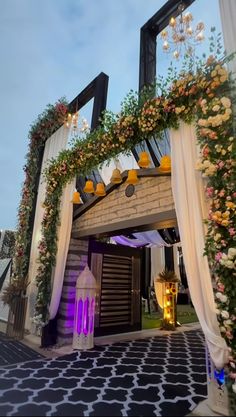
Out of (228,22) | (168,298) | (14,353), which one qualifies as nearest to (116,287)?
(168,298)

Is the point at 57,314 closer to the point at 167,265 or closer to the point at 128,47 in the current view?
the point at 167,265

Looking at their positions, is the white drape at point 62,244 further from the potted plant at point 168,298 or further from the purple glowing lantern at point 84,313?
the potted plant at point 168,298

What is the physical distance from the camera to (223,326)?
239 centimetres

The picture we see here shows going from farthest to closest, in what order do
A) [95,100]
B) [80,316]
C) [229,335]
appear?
[95,100], [80,316], [229,335]

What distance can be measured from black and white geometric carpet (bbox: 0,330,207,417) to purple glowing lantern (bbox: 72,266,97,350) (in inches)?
8.8

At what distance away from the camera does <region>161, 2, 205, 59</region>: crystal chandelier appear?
2959 mm

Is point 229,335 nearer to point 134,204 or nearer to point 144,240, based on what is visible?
point 134,204

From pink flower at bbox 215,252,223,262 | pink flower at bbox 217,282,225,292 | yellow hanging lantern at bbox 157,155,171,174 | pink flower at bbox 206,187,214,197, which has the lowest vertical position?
pink flower at bbox 217,282,225,292

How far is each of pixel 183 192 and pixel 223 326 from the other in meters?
1.45

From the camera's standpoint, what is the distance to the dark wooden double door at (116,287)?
582 centimetres

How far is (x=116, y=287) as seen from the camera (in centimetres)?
627

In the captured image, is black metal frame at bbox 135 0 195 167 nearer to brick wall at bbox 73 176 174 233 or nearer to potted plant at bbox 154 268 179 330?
brick wall at bbox 73 176 174 233

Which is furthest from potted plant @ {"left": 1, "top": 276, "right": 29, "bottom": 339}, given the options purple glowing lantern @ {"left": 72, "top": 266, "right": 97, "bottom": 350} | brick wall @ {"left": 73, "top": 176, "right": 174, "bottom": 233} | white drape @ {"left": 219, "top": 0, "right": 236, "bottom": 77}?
white drape @ {"left": 219, "top": 0, "right": 236, "bottom": 77}

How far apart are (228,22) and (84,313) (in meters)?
4.93
